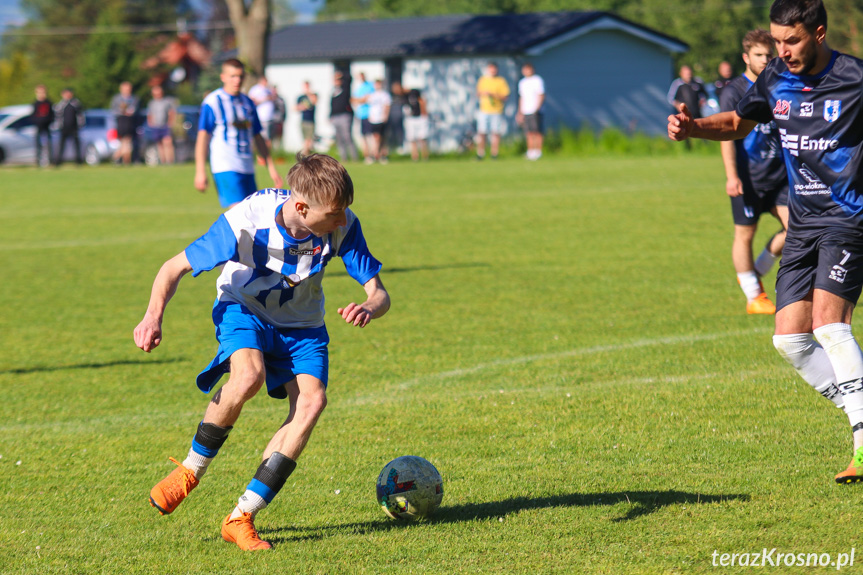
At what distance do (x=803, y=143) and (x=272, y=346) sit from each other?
2635mm

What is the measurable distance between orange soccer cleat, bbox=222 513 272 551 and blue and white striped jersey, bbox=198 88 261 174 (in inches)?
301

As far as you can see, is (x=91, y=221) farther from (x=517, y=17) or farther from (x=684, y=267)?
(x=517, y=17)

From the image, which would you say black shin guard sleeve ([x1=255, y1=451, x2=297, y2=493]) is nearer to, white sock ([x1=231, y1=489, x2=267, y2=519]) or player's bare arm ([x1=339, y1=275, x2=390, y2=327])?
white sock ([x1=231, y1=489, x2=267, y2=519])

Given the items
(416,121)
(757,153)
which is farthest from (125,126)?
(757,153)

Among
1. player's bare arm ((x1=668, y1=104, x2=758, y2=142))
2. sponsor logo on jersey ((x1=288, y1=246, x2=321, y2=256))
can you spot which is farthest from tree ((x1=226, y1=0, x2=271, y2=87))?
sponsor logo on jersey ((x1=288, y1=246, x2=321, y2=256))

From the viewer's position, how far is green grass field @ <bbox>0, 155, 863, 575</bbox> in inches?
175

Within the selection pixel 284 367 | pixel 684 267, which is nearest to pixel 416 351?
pixel 284 367

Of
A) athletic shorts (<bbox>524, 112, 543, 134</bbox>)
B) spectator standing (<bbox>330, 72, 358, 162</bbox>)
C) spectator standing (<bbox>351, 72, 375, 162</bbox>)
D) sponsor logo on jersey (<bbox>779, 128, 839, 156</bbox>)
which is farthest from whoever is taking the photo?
spectator standing (<bbox>351, 72, 375, 162</bbox>)

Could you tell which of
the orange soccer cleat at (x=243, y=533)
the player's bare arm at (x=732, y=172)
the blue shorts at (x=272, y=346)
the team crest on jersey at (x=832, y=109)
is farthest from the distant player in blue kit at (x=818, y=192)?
the player's bare arm at (x=732, y=172)

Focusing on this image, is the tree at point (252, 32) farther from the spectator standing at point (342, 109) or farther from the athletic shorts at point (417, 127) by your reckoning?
the athletic shorts at point (417, 127)

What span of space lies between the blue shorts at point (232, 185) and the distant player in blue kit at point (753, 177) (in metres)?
5.17

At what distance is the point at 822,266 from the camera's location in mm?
5078

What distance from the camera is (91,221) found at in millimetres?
18797

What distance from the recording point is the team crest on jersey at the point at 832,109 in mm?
4961
